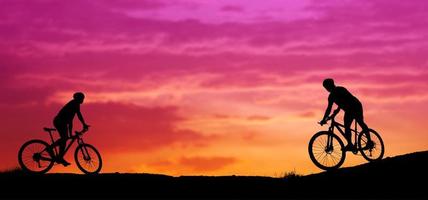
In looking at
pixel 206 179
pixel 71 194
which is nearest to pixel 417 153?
pixel 206 179

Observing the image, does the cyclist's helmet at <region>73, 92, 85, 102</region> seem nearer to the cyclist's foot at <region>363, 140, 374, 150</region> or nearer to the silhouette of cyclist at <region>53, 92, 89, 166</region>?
the silhouette of cyclist at <region>53, 92, 89, 166</region>

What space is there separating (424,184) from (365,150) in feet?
11.3

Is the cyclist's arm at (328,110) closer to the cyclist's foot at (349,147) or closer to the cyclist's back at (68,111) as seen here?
the cyclist's foot at (349,147)

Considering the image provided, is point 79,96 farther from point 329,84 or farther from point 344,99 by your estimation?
point 344,99

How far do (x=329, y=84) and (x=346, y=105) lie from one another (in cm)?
82

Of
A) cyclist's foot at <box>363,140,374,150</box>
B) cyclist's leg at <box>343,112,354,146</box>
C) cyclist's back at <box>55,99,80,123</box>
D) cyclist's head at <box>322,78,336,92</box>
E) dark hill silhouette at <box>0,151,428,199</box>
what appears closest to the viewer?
dark hill silhouette at <box>0,151,428,199</box>

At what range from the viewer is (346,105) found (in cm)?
1864

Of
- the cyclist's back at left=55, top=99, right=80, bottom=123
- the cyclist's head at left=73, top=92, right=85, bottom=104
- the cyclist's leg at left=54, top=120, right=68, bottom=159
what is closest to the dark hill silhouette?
the cyclist's leg at left=54, top=120, right=68, bottom=159

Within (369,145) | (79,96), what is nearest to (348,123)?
(369,145)

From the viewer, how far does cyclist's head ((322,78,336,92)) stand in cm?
1848

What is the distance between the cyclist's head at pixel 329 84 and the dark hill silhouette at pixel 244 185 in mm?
2370

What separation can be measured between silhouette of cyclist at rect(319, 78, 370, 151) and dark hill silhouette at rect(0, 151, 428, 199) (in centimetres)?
127

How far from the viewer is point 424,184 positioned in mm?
16172

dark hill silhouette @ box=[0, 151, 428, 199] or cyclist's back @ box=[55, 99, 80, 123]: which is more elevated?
cyclist's back @ box=[55, 99, 80, 123]
